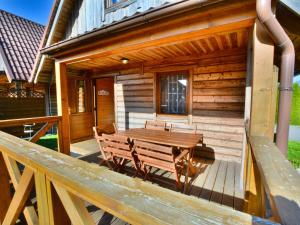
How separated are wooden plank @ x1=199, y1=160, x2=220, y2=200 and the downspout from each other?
3.72ft

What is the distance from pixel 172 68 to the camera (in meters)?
3.90

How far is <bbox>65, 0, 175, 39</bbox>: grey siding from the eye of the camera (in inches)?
131

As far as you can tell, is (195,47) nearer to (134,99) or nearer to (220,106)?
(220,106)

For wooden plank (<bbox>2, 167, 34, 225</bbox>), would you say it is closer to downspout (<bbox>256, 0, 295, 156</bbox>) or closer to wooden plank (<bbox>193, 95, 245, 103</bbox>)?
downspout (<bbox>256, 0, 295, 156</bbox>)

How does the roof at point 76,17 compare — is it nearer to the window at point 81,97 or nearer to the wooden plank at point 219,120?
the window at point 81,97

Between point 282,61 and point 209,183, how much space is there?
1.92 m

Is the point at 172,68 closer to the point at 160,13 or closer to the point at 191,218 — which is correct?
the point at 160,13

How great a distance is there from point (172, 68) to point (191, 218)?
3.70 m

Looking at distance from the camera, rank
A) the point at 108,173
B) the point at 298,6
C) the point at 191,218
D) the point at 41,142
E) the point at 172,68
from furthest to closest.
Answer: the point at 41,142, the point at 172,68, the point at 298,6, the point at 108,173, the point at 191,218

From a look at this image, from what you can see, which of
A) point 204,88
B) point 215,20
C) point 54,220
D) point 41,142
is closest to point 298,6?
point 215,20

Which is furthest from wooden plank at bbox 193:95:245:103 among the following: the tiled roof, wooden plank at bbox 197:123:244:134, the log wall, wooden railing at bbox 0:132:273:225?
the tiled roof

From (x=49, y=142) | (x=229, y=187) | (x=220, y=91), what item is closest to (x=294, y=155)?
(x=220, y=91)

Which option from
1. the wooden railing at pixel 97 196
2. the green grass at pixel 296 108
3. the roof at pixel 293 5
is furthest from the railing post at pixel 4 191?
the green grass at pixel 296 108

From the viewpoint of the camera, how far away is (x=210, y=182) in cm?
265
